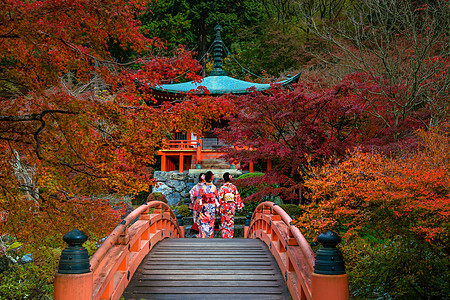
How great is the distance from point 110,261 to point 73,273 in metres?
1.09

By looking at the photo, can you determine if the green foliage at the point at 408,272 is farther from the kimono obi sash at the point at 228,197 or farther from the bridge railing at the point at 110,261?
the kimono obi sash at the point at 228,197

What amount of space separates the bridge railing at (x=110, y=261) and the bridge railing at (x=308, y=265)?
1957 mm

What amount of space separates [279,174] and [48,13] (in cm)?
658

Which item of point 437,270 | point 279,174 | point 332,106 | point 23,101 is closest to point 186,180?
point 279,174

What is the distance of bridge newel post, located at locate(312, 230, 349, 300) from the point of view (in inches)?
121

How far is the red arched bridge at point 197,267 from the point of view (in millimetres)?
3098

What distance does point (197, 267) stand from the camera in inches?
210

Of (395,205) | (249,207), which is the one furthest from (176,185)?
(395,205)

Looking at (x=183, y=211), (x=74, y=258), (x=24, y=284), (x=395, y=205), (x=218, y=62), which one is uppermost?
(x=218, y=62)

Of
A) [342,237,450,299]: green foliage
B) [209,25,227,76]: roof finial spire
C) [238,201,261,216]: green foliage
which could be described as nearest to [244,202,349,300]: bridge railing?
[342,237,450,299]: green foliage

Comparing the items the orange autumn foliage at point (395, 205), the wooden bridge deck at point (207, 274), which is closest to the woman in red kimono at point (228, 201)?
the wooden bridge deck at point (207, 274)

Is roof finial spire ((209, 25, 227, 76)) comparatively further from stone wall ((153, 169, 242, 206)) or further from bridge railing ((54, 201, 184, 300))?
bridge railing ((54, 201, 184, 300))

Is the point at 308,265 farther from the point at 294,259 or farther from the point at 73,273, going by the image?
the point at 73,273

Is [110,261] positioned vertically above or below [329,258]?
below
